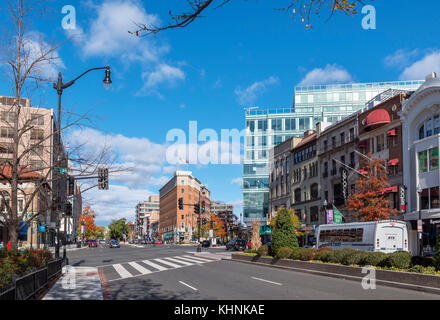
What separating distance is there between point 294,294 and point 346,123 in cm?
4510

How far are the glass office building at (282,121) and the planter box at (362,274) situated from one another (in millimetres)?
71867

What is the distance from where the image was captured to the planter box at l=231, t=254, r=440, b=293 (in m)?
15.1

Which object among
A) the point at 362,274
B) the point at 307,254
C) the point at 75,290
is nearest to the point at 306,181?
the point at 307,254

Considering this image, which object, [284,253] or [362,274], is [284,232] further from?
[362,274]

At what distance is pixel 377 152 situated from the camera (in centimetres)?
4875

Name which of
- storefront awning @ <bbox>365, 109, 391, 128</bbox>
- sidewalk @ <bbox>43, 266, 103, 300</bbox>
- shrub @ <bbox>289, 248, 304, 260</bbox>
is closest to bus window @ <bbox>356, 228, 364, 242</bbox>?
shrub @ <bbox>289, 248, 304, 260</bbox>

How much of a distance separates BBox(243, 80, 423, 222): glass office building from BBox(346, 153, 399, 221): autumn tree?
2112 inches

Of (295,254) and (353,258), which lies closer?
(353,258)

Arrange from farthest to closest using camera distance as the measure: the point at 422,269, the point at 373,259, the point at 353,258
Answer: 1. the point at 353,258
2. the point at 373,259
3. the point at 422,269

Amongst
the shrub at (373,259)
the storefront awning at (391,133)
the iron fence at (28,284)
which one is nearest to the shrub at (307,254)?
the shrub at (373,259)

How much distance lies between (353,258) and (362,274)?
6.49 feet

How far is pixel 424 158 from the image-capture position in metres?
39.2
